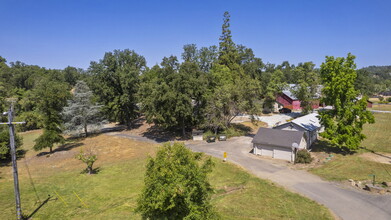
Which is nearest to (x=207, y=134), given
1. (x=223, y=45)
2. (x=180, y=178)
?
(x=180, y=178)

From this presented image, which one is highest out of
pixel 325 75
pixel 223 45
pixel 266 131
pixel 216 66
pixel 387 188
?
pixel 223 45

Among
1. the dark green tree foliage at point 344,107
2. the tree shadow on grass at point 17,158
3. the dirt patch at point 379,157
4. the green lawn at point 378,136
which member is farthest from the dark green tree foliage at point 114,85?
the green lawn at point 378,136

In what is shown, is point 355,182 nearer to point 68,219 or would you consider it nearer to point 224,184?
point 224,184

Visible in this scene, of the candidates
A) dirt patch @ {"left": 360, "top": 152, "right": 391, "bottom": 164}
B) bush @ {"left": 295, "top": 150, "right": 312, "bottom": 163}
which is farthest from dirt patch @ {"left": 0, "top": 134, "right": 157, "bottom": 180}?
dirt patch @ {"left": 360, "top": 152, "right": 391, "bottom": 164}

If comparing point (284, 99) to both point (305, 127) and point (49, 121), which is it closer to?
point (305, 127)

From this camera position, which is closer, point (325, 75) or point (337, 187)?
point (337, 187)

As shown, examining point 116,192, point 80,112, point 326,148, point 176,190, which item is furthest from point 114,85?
point 176,190
